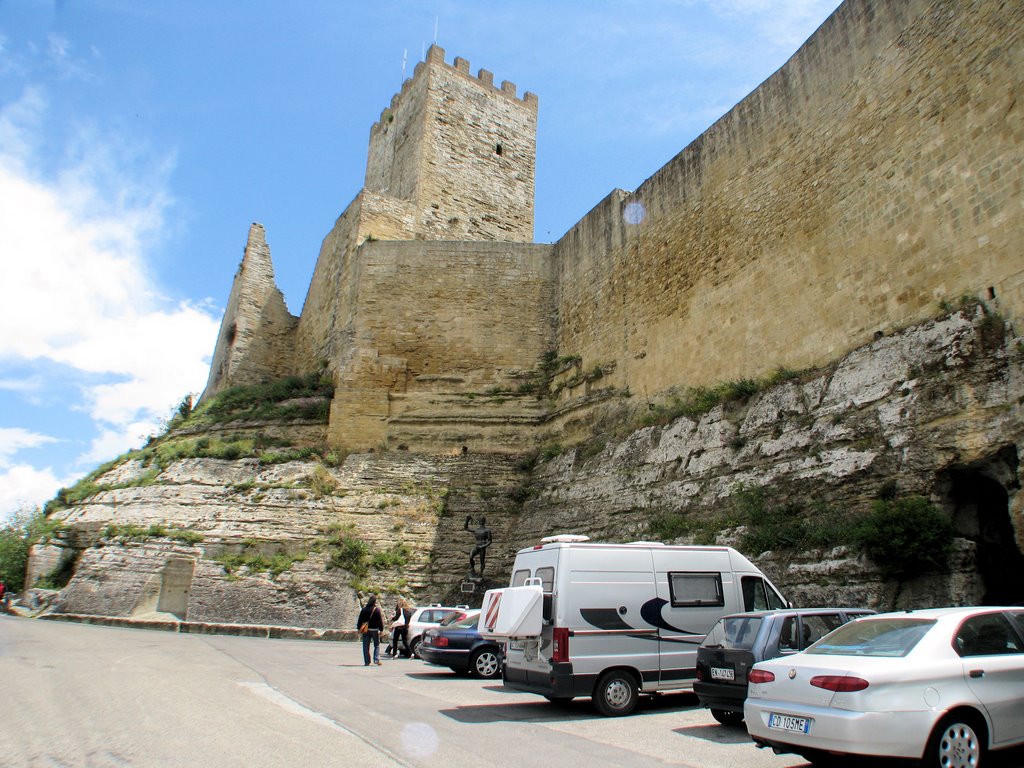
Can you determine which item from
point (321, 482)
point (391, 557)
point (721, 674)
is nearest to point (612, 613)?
point (721, 674)

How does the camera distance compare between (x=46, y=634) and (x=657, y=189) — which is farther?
(x=657, y=189)

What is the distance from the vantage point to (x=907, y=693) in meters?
4.72

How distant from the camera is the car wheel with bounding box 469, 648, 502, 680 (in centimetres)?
1124

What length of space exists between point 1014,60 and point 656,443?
8.70 m

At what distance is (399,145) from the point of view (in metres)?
29.8

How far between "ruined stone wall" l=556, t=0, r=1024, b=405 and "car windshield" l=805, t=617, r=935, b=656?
6.00 meters

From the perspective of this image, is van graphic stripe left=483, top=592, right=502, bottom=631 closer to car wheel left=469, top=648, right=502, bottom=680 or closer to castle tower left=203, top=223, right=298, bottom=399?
car wheel left=469, top=648, right=502, bottom=680

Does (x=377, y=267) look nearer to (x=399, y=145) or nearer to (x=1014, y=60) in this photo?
(x=399, y=145)

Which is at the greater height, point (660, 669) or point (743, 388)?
point (743, 388)

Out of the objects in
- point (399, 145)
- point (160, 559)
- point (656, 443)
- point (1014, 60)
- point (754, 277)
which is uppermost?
point (399, 145)

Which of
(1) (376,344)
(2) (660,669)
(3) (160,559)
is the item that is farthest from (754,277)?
(3) (160,559)

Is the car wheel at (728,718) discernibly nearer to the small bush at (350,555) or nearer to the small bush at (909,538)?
the small bush at (909,538)

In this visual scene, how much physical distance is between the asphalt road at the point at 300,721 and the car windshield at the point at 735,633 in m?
0.75

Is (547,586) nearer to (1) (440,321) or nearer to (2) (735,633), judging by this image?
(2) (735,633)
